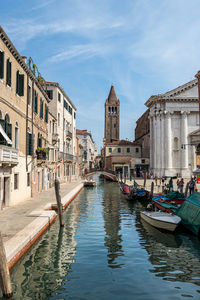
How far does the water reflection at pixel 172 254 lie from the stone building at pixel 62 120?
68.6 ft

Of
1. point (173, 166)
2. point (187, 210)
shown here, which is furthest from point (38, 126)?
point (173, 166)

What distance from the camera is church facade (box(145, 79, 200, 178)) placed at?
44688mm

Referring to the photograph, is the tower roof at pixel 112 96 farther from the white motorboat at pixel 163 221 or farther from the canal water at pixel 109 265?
the canal water at pixel 109 265

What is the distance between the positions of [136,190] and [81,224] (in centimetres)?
999

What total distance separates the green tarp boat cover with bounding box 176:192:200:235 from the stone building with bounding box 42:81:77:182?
19.9 meters

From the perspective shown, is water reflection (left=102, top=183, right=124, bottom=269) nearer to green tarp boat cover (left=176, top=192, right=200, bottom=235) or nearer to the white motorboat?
the white motorboat

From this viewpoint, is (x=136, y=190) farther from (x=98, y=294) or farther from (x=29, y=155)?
(x=98, y=294)

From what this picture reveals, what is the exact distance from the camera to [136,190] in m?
22.4

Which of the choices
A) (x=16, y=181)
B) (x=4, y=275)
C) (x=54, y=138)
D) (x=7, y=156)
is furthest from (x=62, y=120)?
(x=4, y=275)

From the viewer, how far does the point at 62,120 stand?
3359 cm

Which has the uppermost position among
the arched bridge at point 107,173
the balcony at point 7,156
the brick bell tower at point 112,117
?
the brick bell tower at point 112,117

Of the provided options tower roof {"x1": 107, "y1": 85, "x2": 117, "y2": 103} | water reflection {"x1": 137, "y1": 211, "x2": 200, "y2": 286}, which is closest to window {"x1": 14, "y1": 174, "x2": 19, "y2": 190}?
water reflection {"x1": 137, "y1": 211, "x2": 200, "y2": 286}

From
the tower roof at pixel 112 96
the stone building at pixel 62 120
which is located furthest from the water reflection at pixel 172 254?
the tower roof at pixel 112 96

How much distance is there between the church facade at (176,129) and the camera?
147 ft
